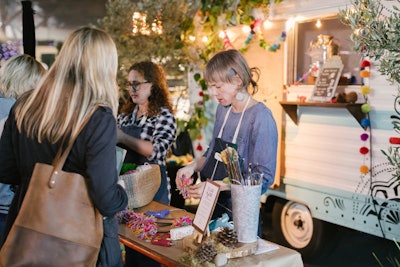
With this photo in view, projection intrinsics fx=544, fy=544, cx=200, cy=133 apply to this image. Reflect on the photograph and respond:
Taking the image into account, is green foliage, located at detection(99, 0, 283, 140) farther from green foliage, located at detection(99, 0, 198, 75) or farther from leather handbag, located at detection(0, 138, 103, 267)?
leather handbag, located at detection(0, 138, 103, 267)

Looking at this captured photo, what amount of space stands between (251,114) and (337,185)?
2.07 metres

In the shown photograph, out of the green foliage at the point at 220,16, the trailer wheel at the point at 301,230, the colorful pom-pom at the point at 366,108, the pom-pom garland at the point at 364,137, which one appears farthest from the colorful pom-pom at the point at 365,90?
the trailer wheel at the point at 301,230

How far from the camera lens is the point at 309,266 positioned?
518 cm

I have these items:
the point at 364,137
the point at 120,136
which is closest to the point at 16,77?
the point at 120,136

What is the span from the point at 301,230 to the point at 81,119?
381cm

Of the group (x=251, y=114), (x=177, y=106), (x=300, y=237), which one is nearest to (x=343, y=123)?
(x=300, y=237)

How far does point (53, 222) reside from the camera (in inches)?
82.6

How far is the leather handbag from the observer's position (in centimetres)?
210

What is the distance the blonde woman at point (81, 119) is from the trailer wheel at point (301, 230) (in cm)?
339

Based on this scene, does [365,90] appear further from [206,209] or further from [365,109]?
[206,209]

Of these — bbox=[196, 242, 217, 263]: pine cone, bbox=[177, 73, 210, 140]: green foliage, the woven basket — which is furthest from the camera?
bbox=[177, 73, 210, 140]: green foliage

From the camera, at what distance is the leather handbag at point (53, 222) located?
2100 millimetres

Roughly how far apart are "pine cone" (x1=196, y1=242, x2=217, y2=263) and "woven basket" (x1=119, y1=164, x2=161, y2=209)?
0.90 meters

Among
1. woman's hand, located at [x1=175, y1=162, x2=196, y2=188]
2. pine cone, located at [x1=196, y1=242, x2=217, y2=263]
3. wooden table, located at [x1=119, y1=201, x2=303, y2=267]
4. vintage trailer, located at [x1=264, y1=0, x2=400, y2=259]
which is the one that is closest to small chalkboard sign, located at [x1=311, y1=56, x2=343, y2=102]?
vintage trailer, located at [x1=264, y1=0, x2=400, y2=259]
